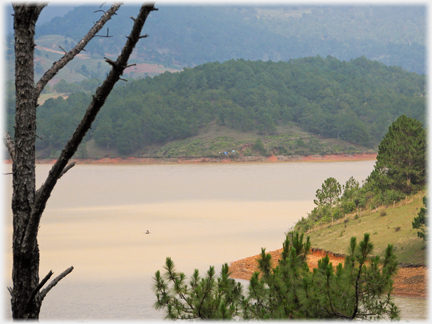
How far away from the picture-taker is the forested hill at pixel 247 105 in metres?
95.8

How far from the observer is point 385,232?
1650 centimetres

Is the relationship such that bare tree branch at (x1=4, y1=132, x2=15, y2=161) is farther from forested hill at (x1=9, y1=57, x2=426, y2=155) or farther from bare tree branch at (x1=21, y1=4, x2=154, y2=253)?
forested hill at (x1=9, y1=57, x2=426, y2=155)

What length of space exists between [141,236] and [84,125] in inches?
804

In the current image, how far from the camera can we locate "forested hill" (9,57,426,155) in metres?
95.8

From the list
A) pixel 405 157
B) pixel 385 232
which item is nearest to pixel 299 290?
pixel 385 232

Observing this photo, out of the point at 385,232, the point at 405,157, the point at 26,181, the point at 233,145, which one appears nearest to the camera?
the point at 26,181

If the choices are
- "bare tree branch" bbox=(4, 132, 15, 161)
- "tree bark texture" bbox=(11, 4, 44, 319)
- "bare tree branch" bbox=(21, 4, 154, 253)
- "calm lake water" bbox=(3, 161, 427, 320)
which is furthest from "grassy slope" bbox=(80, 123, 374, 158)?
"bare tree branch" bbox=(21, 4, 154, 253)

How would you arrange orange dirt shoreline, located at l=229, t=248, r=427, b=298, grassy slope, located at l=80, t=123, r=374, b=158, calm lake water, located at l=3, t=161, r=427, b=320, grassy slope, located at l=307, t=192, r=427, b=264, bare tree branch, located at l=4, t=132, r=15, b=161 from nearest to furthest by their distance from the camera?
1. bare tree branch, located at l=4, t=132, r=15, b=161
2. orange dirt shoreline, located at l=229, t=248, r=427, b=298
3. calm lake water, located at l=3, t=161, r=427, b=320
4. grassy slope, located at l=307, t=192, r=427, b=264
5. grassy slope, located at l=80, t=123, r=374, b=158

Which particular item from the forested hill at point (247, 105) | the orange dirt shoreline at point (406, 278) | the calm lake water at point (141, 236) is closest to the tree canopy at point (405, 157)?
the orange dirt shoreline at point (406, 278)

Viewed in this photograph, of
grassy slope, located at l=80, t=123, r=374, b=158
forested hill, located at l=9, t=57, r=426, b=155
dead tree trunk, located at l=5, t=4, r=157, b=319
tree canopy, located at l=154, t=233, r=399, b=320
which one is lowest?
tree canopy, located at l=154, t=233, r=399, b=320

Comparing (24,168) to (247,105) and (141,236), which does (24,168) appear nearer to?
(141,236)

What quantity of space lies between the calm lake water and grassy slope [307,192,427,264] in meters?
2.30

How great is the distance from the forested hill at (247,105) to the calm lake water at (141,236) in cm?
4706

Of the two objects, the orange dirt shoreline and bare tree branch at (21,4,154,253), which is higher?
bare tree branch at (21,4,154,253)
